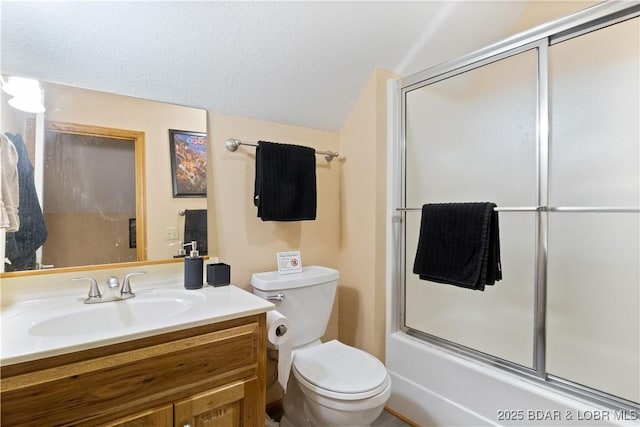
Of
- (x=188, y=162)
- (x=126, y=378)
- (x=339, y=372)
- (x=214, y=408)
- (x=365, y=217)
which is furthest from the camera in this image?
(x=365, y=217)

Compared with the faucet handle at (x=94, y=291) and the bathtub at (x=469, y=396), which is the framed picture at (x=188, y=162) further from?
the bathtub at (x=469, y=396)

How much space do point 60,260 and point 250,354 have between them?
2.71 ft

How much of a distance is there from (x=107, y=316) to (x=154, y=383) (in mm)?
373

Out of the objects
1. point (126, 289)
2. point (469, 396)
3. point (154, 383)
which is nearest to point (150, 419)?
point (154, 383)

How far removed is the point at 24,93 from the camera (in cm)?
122

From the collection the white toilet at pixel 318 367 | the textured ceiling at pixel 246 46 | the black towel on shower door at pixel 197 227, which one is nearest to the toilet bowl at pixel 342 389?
the white toilet at pixel 318 367

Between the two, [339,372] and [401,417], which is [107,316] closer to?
[339,372]

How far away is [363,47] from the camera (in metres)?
1.71

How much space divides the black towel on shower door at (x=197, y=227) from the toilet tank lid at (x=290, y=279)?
294 millimetres

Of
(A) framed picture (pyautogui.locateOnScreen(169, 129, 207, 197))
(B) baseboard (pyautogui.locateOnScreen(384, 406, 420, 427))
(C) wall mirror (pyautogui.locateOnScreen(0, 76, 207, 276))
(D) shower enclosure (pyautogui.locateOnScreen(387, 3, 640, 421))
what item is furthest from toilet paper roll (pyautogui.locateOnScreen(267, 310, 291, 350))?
(B) baseboard (pyautogui.locateOnScreen(384, 406, 420, 427))

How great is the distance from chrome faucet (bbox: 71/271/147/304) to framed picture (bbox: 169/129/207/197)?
0.43 meters

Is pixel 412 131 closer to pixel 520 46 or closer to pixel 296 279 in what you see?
pixel 520 46

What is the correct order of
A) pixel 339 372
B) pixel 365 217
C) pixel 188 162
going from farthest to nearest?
1. pixel 365 217
2. pixel 188 162
3. pixel 339 372

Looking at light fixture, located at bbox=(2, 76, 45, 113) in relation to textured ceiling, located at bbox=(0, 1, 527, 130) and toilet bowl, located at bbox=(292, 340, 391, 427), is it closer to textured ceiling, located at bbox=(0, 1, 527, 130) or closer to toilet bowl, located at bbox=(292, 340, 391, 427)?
textured ceiling, located at bbox=(0, 1, 527, 130)
